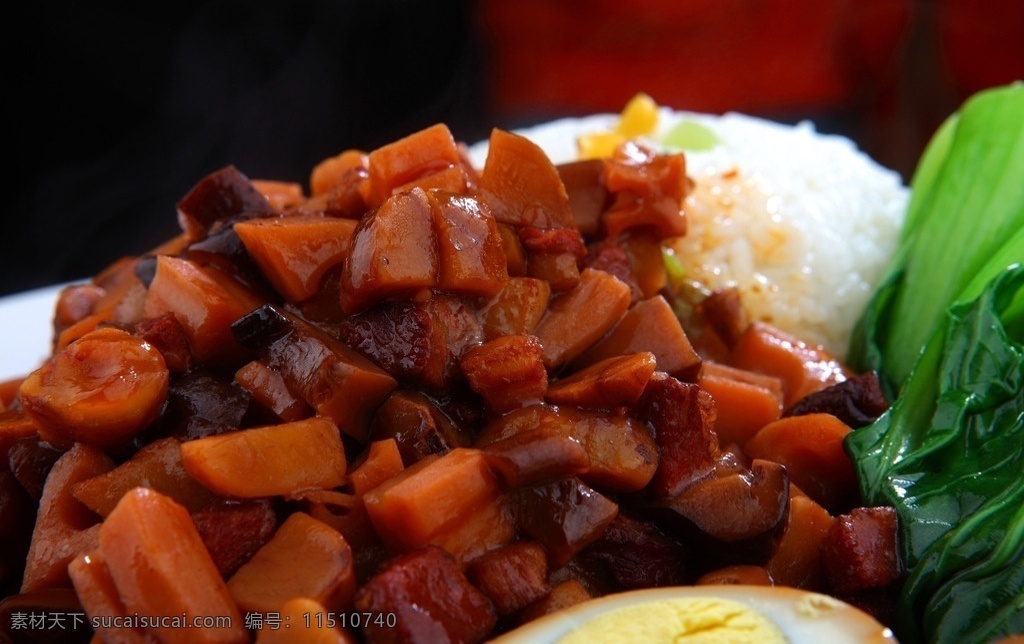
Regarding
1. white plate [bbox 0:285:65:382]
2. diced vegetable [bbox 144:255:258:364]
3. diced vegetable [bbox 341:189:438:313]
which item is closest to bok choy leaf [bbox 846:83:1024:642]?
diced vegetable [bbox 341:189:438:313]

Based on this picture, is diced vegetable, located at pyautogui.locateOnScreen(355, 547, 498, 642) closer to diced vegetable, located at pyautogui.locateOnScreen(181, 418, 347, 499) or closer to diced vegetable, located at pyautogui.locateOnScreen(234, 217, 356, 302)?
diced vegetable, located at pyautogui.locateOnScreen(181, 418, 347, 499)

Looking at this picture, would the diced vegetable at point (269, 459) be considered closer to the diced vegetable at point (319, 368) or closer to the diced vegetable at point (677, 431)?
the diced vegetable at point (319, 368)

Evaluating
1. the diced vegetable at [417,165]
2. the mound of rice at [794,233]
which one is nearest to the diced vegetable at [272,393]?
the diced vegetable at [417,165]

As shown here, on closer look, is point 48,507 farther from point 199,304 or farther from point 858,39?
point 858,39

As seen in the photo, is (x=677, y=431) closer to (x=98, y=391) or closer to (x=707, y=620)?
(x=707, y=620)

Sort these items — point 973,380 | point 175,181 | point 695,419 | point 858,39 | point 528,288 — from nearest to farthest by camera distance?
1. point 695,419
2. point 528,288
3. point 973,380
4. point 175,181
5. point 858,39

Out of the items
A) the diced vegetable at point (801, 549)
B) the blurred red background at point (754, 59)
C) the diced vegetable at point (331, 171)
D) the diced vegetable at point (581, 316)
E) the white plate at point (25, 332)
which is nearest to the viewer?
the diced vegetable at point (801, 549)

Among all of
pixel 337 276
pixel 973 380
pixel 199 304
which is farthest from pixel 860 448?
pixel 199 304
